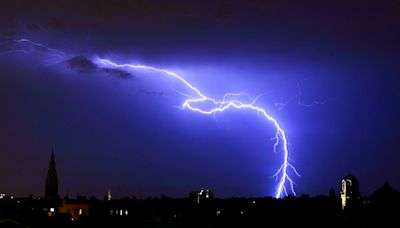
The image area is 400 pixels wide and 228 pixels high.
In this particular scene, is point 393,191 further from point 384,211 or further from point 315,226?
point 315,226

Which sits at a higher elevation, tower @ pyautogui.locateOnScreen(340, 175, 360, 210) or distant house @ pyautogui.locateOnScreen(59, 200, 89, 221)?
tower @ pyautogui.locateOnScreen(340, 175, 360, 210)

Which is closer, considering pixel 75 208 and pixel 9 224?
pixel 9 224

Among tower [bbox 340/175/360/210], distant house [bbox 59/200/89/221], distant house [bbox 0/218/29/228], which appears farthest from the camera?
distant house [bbox 59/200/89/221]

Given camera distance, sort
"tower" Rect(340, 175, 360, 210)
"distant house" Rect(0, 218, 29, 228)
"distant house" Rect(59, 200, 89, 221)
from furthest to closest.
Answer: "distant house" Rect(59, 200, 89, 221), "tower" Rect(340, 175, 360, 210), "distant house" Rect(0, 218, 29, 228)

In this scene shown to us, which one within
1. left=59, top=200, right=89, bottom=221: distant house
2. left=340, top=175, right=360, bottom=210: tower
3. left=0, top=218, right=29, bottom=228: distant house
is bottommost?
left=0, top=218, right=29, bottom=228: distant house

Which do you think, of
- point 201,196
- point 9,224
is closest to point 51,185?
point 201,196

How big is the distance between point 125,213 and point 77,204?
723 cm

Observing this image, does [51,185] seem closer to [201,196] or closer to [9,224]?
[201,196]

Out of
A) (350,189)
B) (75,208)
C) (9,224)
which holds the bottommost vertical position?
(9,224)

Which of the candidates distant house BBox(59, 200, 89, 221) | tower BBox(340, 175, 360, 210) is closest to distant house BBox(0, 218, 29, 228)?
tower BBox(340, 175, 360, 210)

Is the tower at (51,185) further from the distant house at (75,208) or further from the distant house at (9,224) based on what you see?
the distant house at (9,224)

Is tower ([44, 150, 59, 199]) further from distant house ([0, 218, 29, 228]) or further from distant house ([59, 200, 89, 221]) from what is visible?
distant house ([0, 218, 29, 228])

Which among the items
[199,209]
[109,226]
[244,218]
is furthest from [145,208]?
[244,218]

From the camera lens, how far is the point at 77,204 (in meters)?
94.1
